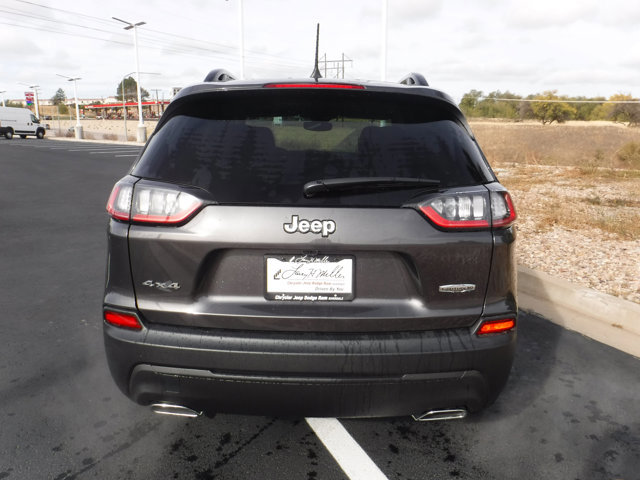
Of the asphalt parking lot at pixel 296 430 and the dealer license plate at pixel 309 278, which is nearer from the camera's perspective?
the dealer license plate at pixel 309 278

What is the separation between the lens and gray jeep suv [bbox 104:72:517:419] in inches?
81.0

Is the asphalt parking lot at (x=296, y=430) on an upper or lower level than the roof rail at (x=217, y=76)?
lower

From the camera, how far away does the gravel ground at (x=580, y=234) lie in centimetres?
519

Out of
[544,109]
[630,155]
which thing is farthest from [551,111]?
[630,155]

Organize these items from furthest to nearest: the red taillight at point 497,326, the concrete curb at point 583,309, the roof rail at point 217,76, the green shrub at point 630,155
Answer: the green shrub at point 630,155, the concrete curb at point 583,309, the roof rail at point 217,76, the red taillight at point 497,326

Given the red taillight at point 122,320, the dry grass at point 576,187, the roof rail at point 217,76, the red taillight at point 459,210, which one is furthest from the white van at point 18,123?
the red taillight at point 459,210

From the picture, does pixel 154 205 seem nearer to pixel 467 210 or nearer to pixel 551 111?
pixel 467 210

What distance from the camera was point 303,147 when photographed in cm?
220

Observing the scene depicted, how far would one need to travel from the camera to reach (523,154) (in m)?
18.7

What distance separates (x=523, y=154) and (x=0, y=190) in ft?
53.9

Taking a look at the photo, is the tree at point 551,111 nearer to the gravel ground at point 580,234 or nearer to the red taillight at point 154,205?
the gravel ground at point 580,234

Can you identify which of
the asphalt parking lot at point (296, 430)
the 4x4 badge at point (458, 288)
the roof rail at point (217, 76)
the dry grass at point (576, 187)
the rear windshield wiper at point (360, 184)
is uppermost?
the roof rail at point (217, 76)

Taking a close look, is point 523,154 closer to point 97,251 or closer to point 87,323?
point 97,251

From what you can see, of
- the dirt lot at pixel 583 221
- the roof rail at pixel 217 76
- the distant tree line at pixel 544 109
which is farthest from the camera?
the distant tree line at pixel 544 109
